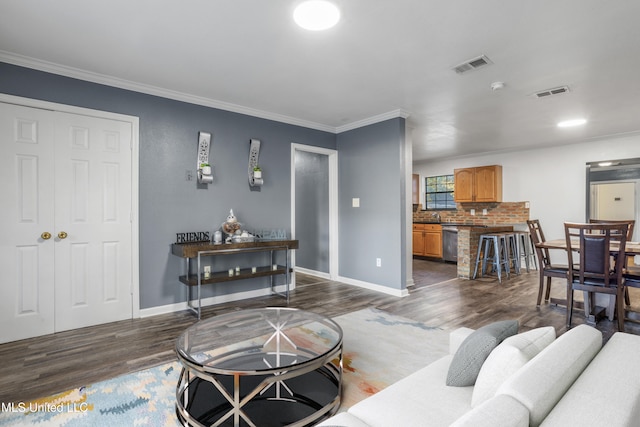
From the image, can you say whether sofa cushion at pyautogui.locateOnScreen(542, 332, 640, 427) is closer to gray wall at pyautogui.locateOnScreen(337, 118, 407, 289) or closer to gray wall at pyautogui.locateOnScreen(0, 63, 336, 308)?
gray wall at pyautogui.locateOnScreen(337, 118, 407, 289)

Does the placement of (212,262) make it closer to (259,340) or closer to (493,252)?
(259,340)

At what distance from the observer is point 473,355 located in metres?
1.36

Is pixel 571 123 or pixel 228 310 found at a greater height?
pixel 571 123

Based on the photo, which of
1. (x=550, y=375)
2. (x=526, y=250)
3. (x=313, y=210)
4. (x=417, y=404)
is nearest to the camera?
(x=550, y=375)

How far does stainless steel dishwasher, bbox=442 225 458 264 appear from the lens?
7.33 metres

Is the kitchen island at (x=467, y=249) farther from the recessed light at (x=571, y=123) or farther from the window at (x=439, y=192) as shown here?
the window at (x=439, y=192)

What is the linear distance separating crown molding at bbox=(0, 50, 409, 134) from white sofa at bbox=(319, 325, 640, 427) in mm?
3690

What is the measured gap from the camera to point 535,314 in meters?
3.75

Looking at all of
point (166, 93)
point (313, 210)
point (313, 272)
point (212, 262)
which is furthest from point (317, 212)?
point (166, 93)

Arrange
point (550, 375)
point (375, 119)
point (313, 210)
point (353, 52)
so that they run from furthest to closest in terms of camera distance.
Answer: point (313, 210)
point (375, 119)
point (353, 52)
point (550, 375)

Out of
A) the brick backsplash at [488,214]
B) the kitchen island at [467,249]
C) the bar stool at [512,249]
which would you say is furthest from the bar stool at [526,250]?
the kitchen island at [467,249]

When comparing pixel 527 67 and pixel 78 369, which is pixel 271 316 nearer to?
pixel 78 369

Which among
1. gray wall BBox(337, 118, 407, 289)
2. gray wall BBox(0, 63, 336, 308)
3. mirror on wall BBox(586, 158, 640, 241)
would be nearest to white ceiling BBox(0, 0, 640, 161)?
gray wall BBox(0, 63, 336, 308)

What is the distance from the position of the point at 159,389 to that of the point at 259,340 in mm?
667
